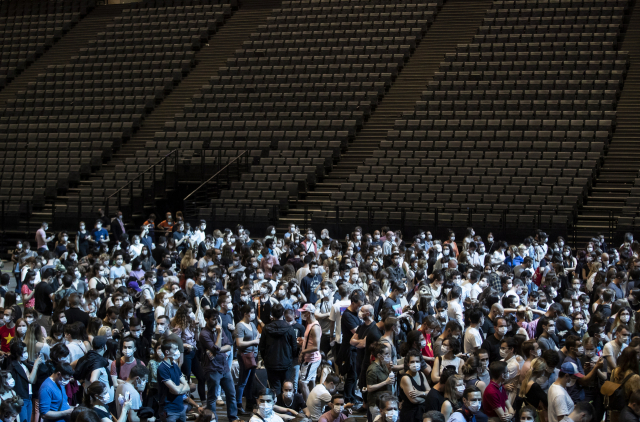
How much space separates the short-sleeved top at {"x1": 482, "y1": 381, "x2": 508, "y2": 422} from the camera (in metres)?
7.66

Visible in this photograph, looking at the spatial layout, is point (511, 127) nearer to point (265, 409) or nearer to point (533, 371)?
point (533, 371)

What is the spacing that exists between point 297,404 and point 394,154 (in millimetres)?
17258

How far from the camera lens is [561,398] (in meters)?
7.34

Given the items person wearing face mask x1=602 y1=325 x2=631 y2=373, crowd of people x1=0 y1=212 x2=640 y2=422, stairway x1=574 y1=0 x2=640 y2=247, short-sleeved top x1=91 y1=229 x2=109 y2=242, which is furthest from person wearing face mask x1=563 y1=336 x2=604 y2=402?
short-sleeved top x1=91 y1=229 x2=109 y2=242

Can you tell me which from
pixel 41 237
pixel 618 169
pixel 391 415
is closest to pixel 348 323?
pixel 391 415

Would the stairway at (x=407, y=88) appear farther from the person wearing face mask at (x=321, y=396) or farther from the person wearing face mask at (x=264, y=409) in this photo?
the person wearing face mask at (x=264, y=409)

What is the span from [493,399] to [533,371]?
508 millimetres

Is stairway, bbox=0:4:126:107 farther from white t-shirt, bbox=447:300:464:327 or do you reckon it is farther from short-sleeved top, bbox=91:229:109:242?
white t-shirt, bbox=447:300:464:327

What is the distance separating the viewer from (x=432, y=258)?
16.2m

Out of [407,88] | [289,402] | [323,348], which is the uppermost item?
[289,402]

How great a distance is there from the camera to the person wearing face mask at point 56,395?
782 cm

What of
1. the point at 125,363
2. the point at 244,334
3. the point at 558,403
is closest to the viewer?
the point at 558,403

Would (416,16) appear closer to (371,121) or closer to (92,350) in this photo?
(371,121)

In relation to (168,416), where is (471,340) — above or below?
above
